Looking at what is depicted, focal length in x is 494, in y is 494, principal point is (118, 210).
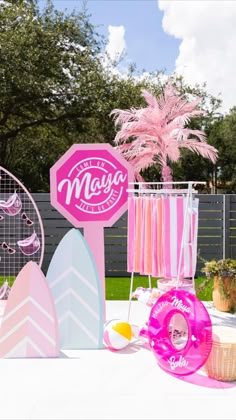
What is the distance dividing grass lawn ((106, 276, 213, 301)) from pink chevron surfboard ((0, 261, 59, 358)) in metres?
2.95

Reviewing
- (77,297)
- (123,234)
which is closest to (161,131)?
(77,297)

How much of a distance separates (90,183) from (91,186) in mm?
35

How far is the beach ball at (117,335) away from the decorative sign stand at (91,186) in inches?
34.3

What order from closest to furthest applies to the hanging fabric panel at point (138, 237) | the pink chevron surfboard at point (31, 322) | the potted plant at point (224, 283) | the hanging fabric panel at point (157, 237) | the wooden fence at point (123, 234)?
the pink chevron surfboard at point (31, 322) < the hanging fabric panel at point (157, 237) < the hanging fabric panel at point (138, 237) < the potted plant at point (224, 283) < the wooden fence at point (123, 234)

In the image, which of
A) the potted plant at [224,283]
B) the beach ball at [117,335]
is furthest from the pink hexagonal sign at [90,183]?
the potted plant at [224,283]

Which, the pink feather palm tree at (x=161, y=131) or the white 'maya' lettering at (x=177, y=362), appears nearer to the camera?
the white 'maya' lettering at (x=177, y=362)

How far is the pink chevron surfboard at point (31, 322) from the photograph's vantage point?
4.41 meters

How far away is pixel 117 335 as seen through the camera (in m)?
4.62

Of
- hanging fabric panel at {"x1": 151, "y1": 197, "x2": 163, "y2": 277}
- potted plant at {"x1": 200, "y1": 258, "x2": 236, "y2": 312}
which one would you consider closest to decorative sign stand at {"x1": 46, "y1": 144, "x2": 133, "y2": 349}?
hanging fabric panel at {"x1": 151, "y1": 197, "x2": 163, "y2": 277}

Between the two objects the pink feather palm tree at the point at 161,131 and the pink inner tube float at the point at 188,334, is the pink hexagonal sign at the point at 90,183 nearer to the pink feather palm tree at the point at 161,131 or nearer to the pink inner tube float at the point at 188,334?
the pink feather palm tree at the point at 161,131

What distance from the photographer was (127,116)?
19.0 ft

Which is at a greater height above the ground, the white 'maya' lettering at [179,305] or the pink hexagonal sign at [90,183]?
the pink hexagonal sign at [90,183]

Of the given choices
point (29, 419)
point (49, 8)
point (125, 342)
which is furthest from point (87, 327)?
point (49, 8)

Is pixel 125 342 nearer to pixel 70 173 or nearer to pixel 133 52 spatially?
pixel 70 173
